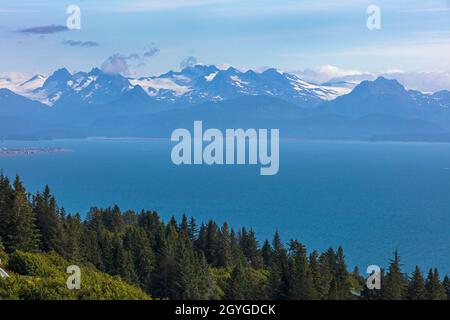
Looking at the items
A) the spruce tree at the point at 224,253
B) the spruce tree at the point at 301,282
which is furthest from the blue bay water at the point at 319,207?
the spruce tree at the point at 301,282

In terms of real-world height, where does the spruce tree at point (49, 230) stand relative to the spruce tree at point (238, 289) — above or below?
above

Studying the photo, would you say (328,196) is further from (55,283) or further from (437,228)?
(55,283)

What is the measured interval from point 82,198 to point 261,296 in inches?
5200

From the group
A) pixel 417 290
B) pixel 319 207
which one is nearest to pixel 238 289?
pixel 417 290

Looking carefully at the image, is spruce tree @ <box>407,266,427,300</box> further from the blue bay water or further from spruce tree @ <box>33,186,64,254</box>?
the blue bay water

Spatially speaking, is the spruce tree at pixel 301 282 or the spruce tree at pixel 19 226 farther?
the spruce tree at pixel 19 226

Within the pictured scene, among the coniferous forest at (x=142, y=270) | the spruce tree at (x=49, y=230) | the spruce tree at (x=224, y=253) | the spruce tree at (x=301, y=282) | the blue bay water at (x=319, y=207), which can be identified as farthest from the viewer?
the blue bay water at (x=319, y=207)

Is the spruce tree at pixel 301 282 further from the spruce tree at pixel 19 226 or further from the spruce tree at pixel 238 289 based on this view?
the spruce tree at pixel 19 226

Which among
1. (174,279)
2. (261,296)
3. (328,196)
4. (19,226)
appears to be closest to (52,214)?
(19,226)

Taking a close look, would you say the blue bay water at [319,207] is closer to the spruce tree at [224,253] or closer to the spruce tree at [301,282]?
the spruce tree at [224,253]

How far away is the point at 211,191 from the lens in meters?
177

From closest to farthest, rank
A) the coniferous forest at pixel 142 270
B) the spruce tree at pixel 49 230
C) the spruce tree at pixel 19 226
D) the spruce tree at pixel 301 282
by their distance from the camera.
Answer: the coniferous forest at pixel 142 270
the spruce tree at pixel 301 282
the spruce tree at pixel 19 226
the spruce tree at pixel 49 230

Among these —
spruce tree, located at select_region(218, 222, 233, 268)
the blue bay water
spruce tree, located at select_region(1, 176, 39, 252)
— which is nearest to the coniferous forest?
spruce tree, located at select_region(1, 176, 39, 252)

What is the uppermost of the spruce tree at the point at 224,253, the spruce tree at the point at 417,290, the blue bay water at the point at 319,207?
the blue bay water at the point at 319,207
